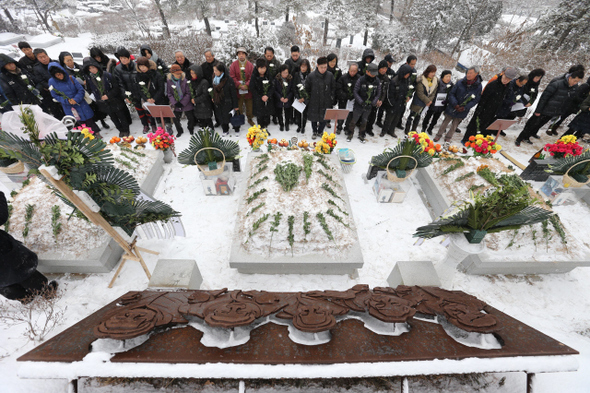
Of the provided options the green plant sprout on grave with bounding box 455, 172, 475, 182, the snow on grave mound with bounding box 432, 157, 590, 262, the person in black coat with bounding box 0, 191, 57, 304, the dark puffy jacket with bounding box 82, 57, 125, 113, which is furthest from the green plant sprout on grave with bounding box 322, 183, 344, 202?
the dark puffy jacket with bounding box 82, 57, 125, 113

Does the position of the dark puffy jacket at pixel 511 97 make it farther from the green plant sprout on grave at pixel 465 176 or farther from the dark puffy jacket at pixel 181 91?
the dark puffy jacket at pixel 181 91

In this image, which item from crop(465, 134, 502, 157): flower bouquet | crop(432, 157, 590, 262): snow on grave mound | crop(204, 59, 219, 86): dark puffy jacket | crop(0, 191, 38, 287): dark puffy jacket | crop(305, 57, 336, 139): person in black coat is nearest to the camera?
crop(0, 191, 38, 287): dark puffy jacket

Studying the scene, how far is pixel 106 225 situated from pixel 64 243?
1327 mm

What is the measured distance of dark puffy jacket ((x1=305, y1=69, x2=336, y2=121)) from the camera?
5.88m

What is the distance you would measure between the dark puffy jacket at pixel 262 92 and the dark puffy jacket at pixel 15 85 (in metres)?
5.01

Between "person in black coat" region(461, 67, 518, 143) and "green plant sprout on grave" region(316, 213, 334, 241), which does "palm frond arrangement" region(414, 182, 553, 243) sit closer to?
"green plant sprout on grave" region(316, 213, 334, 241)

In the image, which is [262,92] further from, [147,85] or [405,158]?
[405,158]

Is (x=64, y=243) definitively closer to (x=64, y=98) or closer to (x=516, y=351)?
(x=64, y=98)

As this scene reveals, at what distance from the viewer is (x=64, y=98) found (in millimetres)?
5605

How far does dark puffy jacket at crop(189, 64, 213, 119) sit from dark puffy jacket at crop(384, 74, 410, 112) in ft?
14.5

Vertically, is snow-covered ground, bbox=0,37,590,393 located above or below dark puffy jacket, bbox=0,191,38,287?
below

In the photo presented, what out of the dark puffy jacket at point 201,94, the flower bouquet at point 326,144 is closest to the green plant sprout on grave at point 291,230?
the flower bouquet at point 326,144

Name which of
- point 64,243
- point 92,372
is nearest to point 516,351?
point 92,372

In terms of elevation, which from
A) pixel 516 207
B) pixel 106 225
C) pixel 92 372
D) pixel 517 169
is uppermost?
pixel 516 207
